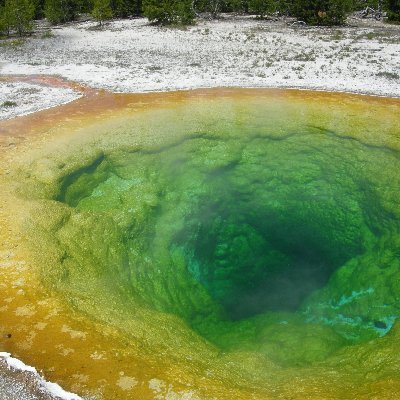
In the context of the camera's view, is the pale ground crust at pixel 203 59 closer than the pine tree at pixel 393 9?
Yes

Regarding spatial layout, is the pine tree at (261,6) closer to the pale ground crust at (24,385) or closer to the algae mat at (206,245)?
the algae mat at (206,245)

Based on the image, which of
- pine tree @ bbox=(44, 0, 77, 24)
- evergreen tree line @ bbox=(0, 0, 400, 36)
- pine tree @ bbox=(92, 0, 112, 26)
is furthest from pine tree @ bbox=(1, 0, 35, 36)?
pine tree @ bbox=(92, 0, 112, 26)

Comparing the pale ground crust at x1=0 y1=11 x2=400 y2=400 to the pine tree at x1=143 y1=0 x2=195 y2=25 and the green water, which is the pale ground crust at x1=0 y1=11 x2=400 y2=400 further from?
the green water

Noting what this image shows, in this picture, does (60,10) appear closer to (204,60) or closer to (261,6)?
(261,6)

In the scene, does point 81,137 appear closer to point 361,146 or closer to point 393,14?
point 361,146

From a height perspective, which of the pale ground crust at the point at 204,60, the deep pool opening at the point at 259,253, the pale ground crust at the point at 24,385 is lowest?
the deep pool opening at the point at 259,253

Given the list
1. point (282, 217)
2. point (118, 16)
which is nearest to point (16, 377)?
point (282, 217)

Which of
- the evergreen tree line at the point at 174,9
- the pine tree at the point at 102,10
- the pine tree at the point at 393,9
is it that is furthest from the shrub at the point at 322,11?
the pine tree at the point at 102,10
